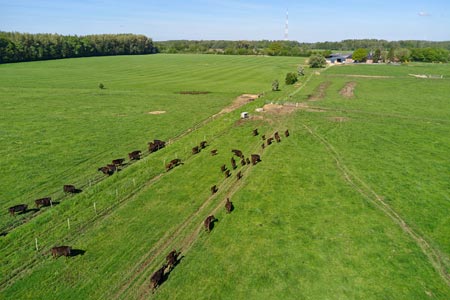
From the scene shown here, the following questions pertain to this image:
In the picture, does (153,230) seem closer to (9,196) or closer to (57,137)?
(9,196)

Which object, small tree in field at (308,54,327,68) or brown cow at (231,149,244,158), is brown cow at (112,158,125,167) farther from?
small tree in field at (308,54,327,68)

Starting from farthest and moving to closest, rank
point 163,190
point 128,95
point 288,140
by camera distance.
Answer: point 128,95, point 288,140, point 163,190

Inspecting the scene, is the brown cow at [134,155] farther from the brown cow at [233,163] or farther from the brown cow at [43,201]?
the brown cow at [233,163]

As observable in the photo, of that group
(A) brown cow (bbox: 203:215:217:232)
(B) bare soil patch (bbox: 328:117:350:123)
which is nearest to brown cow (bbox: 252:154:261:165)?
(A) brown cow (bbox: 203:215:217:232)

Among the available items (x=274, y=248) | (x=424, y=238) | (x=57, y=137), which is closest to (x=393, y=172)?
(x=424, y=238)

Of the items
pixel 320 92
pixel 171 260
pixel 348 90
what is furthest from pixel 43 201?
pixel 348 90

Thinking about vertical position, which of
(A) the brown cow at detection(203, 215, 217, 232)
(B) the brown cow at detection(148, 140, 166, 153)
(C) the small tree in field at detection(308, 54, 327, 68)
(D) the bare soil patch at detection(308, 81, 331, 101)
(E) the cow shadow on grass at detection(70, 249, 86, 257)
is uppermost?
(C) the small tree in field at detection(308, 54, 327, 68)
